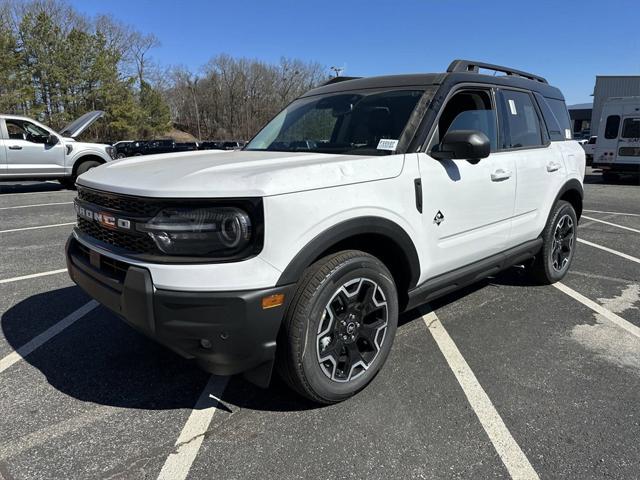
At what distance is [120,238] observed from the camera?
2420 mm

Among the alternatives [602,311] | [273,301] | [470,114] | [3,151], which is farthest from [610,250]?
[3,151]

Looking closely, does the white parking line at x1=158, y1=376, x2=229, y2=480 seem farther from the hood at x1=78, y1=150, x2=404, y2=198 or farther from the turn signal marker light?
the hood at x1=78, y1=150, x2=404, y2=198

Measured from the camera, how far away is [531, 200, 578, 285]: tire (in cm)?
446

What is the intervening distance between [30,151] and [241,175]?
41.0 feet

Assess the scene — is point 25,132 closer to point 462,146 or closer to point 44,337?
point 44,337

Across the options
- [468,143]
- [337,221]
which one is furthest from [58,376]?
[468,143]

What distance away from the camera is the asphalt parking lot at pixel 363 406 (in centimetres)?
221

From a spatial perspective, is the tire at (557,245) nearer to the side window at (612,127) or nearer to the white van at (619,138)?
the white van at (619,138)

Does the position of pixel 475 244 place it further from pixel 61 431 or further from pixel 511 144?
pixel 61 431

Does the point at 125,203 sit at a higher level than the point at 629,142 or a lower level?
lower

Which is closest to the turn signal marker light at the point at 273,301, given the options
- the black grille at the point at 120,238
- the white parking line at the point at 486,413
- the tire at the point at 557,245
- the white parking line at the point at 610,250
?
the black grille at the point at 120,238

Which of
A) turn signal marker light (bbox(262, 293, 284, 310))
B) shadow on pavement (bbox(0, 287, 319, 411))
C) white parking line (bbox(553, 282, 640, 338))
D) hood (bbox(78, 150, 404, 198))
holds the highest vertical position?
hood (bbox(78, 150, 404, 198))

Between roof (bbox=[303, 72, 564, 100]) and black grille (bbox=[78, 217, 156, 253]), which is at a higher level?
roof (bbox=[303, 72, 564, 100])

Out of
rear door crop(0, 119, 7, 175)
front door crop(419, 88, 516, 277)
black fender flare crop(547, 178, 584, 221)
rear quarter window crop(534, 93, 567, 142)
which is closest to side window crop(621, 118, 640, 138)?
black fender flare crop(547, 178, 584, 221)
